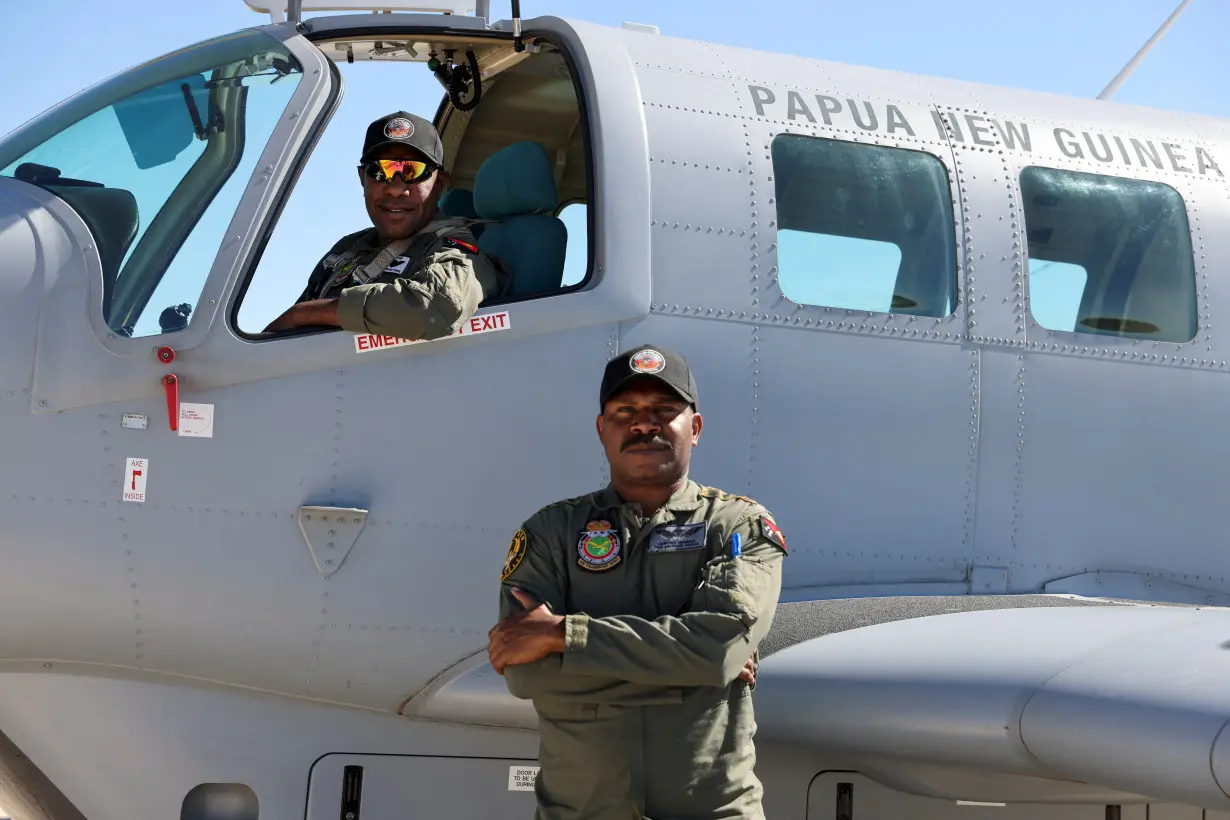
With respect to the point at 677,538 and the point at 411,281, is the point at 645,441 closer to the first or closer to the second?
the point at 677,538

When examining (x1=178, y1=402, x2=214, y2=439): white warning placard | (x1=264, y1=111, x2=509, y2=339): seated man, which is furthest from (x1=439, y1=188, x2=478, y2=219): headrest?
(x1=178, y1=402, x2=214, y2=439): white warning placard

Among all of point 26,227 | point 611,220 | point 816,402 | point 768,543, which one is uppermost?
point 611,220

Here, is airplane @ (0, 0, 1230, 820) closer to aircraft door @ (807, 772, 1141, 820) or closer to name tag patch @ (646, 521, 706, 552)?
aircraft door @ (807, 772, 1141, 820)

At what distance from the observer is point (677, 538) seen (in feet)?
10.2

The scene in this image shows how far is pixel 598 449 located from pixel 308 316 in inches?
41.9

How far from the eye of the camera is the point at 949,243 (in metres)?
4.75

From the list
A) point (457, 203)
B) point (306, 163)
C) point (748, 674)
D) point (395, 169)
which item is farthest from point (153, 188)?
point (748, 674)

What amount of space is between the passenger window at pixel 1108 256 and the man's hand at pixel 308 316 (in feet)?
8.78

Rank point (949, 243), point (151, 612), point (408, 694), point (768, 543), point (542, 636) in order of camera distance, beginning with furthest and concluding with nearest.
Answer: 1. point (949, 243)
2. point (408, 694)
3. point (151, 612)
4. point (768, 543)
5. point (542, 636)

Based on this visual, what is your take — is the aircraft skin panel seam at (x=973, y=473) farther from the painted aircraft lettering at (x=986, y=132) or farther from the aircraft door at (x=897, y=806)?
the painted aircraft lettering at (x=986, y=132)

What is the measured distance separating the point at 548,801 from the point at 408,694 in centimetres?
122

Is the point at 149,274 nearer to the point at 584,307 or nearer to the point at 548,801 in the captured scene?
the point at 584,307

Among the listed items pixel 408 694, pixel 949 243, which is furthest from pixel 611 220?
pixel 408 694

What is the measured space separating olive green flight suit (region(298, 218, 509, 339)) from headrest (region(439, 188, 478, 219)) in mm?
1295
